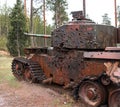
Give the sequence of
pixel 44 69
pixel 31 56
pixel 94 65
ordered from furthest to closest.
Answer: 1. pixel 31 56
2. pixel 44 69
3. pixel 94 65

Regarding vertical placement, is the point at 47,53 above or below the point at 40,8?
below

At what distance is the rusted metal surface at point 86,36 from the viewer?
10502 mm

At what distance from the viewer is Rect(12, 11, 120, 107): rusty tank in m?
8.77

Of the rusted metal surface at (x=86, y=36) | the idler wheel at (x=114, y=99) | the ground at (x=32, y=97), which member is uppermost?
the rusted metal surface at (x=86, y=36)

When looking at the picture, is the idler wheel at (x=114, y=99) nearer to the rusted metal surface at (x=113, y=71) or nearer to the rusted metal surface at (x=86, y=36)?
the rusted metal surface at (x=113, y=71)

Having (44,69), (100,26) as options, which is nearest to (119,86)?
(100,26)

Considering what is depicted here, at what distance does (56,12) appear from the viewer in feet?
125

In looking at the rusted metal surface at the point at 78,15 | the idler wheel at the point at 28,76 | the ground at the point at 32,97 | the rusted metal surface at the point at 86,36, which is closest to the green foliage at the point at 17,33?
the idler wheel at the point at 28,76

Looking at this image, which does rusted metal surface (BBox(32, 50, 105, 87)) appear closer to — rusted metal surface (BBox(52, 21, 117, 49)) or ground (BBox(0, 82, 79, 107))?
rusted metal surface (BBox(52, 21, 117, 49))

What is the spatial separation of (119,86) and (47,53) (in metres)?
4.91

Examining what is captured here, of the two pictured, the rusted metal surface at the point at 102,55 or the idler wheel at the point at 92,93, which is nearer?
the idler wheel at the point at 92,93

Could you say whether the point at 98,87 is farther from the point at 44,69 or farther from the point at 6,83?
the point at 6,83

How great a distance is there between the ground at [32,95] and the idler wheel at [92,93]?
0.31 meters

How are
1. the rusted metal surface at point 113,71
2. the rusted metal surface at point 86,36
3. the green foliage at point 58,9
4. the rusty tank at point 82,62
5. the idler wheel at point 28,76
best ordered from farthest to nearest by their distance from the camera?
the green foliage at point 58,9
the idler wheel at point 28,76
the rusted metal surface at point 86,36
the rusty tank at point 82,62
the rusted metal surface at point 113,71
